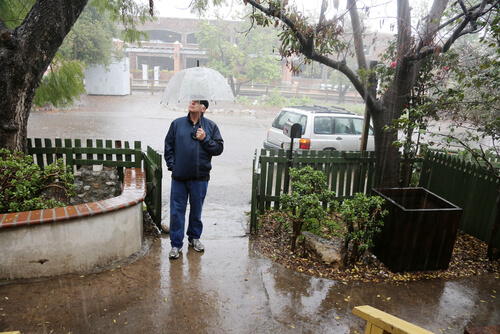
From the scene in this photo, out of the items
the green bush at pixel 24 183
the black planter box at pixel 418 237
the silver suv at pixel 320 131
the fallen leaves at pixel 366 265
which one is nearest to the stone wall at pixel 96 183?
the green bush at pixel 24 183

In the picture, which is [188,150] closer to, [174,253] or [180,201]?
[180,201]

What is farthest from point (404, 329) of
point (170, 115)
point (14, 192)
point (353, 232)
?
point (170, 115)

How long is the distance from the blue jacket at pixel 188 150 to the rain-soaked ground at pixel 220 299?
3.53 ft

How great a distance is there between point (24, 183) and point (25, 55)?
1.77 m

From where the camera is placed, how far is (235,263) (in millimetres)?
4469

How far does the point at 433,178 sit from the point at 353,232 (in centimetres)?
312

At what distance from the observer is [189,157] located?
4.32 meters

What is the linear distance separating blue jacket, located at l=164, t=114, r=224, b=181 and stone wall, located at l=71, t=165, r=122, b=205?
4.91ft

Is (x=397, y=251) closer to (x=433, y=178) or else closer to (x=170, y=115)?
(x=433, y=178)

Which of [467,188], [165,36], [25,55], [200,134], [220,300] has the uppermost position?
[165,36]

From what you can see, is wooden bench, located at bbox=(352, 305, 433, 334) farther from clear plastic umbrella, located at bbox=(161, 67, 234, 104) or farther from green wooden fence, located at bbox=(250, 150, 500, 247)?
green wooden fence, located at bbox=(250, 150, 500, 247)

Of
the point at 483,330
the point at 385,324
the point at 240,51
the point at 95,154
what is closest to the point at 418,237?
the point at 483,330

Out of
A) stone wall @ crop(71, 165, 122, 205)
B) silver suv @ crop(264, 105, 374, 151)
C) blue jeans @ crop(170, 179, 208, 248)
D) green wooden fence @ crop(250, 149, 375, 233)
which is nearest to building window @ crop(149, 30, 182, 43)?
silver suv @ crop(264, 105, 374, 151)

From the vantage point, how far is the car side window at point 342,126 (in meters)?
10.4
